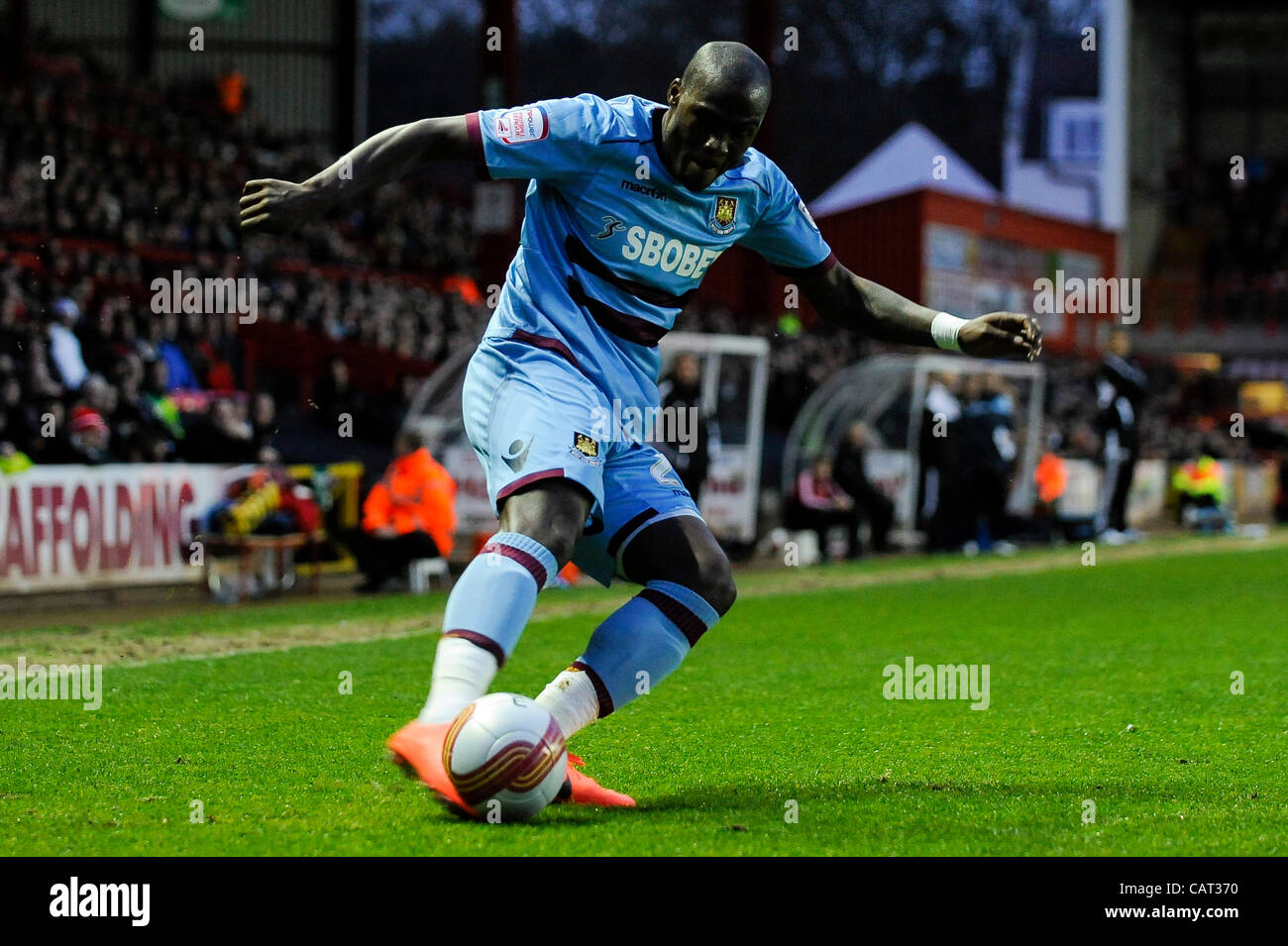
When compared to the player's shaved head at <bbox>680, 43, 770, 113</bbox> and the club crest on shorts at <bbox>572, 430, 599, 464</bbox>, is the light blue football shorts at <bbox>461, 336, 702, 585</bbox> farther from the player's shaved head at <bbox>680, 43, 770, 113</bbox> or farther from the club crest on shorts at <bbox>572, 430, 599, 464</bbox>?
the player's shaved head at <bbox>680, 43, 770, 113</bbox>

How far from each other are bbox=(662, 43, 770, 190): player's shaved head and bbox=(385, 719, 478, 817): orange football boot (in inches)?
62.9

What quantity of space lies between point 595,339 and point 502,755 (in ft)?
3.95

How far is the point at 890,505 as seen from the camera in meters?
17.4

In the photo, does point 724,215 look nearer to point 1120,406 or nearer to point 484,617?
point 484,617

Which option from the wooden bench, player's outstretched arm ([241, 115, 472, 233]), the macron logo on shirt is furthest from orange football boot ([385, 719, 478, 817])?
the wooden bench

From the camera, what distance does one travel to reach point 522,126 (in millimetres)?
4137

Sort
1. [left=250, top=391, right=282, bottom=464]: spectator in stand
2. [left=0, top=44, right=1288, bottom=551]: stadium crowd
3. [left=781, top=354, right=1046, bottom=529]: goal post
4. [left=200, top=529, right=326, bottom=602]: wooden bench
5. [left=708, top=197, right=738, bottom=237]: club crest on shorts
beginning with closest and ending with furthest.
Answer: [left=708, top=197, right=738, bottom=237]: club crest on shorts < [left=200, top=529, right=326, bottom=602]: wooden bench < [left=0, top=44, right=1288, bottom=551]: stadium crowd < [left=250, top=391, right=282, bottom=464]: spectator in stand < [left=781, top=354, right=1046, bottom=529]: goal post

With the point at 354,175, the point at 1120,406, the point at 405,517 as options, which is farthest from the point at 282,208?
the point at 1120,406

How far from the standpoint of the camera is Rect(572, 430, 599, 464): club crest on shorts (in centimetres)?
409

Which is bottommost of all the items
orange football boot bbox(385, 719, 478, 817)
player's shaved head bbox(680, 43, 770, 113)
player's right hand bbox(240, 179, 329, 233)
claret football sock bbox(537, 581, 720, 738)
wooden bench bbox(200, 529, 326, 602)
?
wooden bench bbox(200, 529, 326, 602)

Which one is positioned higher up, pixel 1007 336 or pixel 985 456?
pixel 1007 336

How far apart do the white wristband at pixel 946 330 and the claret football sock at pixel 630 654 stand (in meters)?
1.07

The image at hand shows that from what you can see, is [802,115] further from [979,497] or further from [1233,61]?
[979,497]

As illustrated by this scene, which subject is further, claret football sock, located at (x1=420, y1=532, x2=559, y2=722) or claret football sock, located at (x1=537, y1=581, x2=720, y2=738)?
claret football sock, located at (x1=537, y1=581, x2=720, y2=738)
